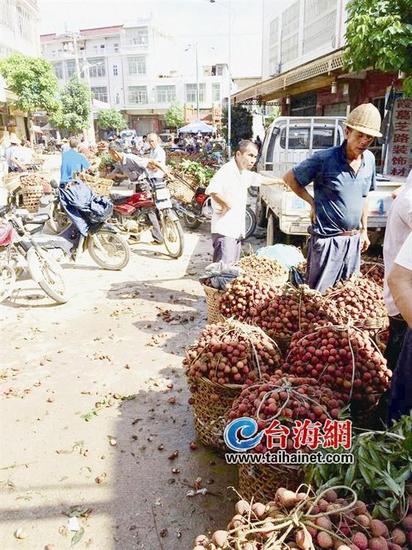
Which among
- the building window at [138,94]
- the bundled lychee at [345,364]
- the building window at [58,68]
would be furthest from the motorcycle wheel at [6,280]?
the building window at [58,68]

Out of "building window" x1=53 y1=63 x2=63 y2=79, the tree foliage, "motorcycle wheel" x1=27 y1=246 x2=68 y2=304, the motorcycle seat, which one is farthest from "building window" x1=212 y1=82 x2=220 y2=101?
"motorcycle wheel" x1=27 y1=246 x2=68 y2=304

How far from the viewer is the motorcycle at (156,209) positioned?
24.9ft

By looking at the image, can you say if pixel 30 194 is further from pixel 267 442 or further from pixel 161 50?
pixel 161 50

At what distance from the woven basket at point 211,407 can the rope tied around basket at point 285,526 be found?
117 cm

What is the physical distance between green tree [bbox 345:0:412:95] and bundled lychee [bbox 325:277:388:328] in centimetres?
401

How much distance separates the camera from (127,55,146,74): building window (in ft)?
219

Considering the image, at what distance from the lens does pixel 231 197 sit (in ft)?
15.8

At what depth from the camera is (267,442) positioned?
7.13 ft

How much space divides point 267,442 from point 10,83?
103 feet

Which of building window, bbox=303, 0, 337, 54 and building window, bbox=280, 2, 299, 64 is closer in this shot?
building window, bbox=303, 0, 337, 54

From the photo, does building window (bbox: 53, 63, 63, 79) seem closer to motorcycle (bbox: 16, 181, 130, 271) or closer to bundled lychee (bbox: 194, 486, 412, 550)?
motorcycle (bbox: 16, 181, 130, 271)

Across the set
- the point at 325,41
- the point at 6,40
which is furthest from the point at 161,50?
the point at 325,41

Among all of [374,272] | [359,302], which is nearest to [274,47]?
[374,272]

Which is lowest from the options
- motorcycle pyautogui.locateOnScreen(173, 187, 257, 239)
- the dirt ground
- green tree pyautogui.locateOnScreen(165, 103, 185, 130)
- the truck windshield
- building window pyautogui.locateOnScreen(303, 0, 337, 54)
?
the dirt ground
